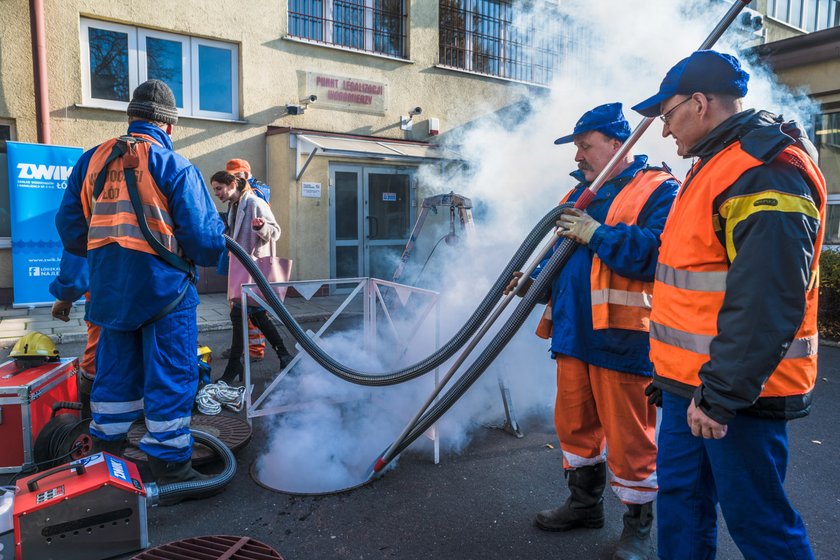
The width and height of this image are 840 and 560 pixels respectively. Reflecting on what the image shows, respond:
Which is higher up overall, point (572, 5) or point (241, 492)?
point (572, 5)

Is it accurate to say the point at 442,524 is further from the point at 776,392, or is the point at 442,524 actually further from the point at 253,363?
the point at 253,363

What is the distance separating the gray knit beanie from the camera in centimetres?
297

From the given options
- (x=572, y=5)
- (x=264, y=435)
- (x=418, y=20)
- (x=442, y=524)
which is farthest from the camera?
(x=418, y=20)

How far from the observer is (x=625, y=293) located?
7.88 ft

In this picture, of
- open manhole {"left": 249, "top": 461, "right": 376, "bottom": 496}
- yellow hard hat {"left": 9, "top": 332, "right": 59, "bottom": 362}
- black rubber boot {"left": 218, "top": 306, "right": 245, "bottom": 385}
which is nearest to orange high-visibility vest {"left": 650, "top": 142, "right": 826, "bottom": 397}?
open manhole {"left": 249, "top": 461, "right": 376, "bottom": 496}

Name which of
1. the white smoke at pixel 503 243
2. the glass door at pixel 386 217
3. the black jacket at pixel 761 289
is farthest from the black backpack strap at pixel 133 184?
the glass door at pixel 386 217

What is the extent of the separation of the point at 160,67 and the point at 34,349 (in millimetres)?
6922

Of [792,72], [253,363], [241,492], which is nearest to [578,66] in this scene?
[792,72]

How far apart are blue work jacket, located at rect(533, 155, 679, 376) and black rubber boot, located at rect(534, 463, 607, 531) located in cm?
57

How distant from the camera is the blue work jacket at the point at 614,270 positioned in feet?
7.44

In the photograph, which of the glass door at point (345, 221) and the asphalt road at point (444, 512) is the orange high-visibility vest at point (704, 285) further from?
the glass door at point (345, 221)

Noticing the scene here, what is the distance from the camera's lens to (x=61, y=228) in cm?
309

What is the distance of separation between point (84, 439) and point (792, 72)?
33.6 ft

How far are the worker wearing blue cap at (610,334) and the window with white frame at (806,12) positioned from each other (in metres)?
15.2
